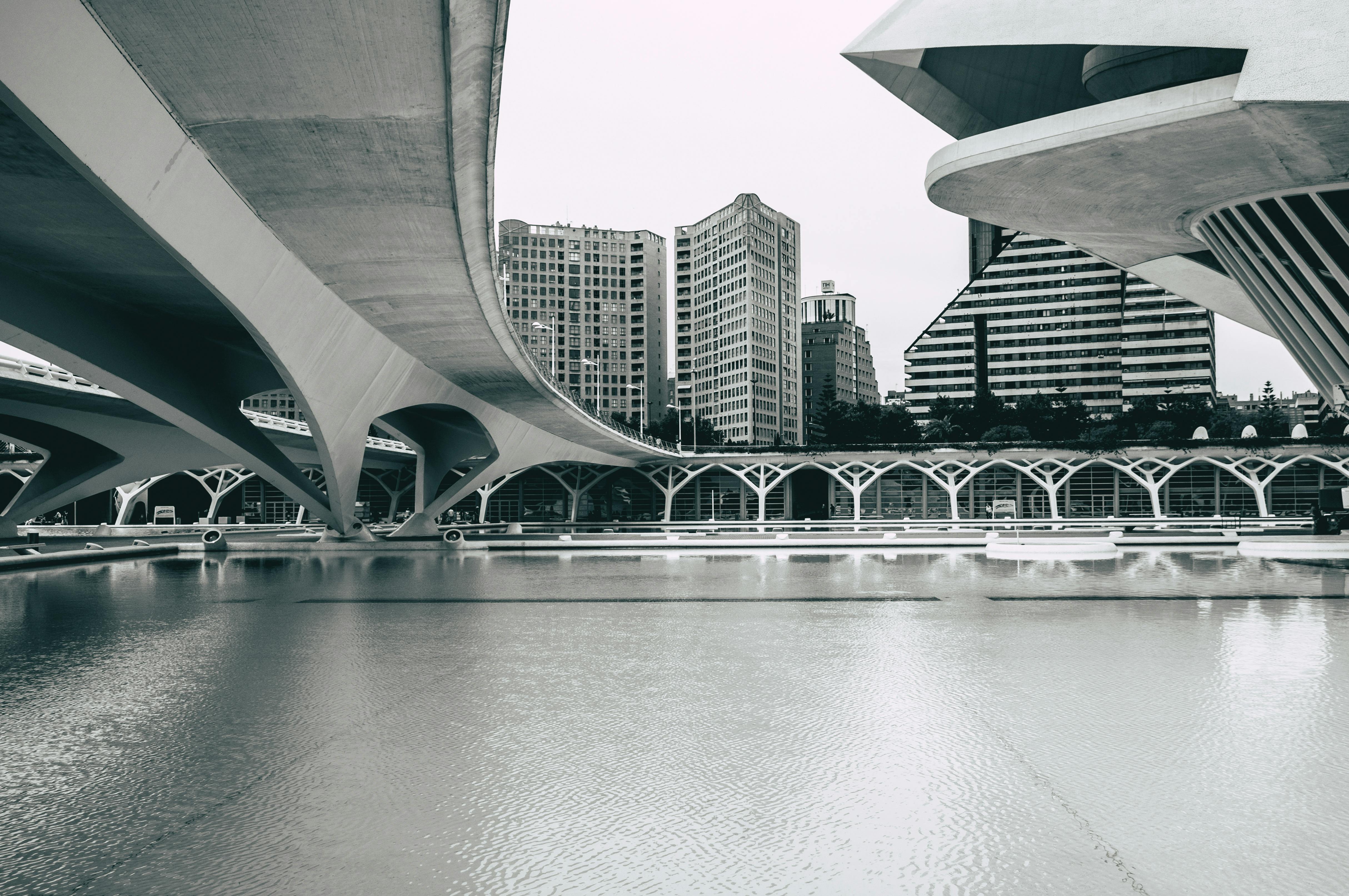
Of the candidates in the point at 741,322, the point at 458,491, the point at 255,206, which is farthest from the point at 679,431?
the point at 255,206

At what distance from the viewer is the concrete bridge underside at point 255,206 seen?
24.8 feet

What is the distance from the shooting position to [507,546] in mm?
28844

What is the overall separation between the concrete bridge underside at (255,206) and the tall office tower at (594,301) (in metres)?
107

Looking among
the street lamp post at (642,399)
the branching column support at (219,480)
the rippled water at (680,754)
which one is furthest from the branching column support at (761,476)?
the street lamp post at (642,399)

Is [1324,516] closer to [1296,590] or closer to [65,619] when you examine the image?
[1296,590]

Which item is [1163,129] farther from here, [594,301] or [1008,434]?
[594,301]

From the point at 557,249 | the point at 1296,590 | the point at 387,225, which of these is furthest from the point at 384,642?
the point at 557,249

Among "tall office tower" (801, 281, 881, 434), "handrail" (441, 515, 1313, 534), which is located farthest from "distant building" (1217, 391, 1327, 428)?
"handrail" (441, 515, 1313, 534)

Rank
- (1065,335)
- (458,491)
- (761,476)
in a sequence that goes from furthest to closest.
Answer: (1065,335)
(761,476)
(458,491)

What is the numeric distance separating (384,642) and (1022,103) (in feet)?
79.5

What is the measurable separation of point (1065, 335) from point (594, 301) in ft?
211

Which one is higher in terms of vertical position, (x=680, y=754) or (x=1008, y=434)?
(x=1008, y=434)

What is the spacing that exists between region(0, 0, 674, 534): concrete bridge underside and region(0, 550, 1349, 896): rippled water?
15.4 ft

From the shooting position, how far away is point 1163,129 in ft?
56.9
